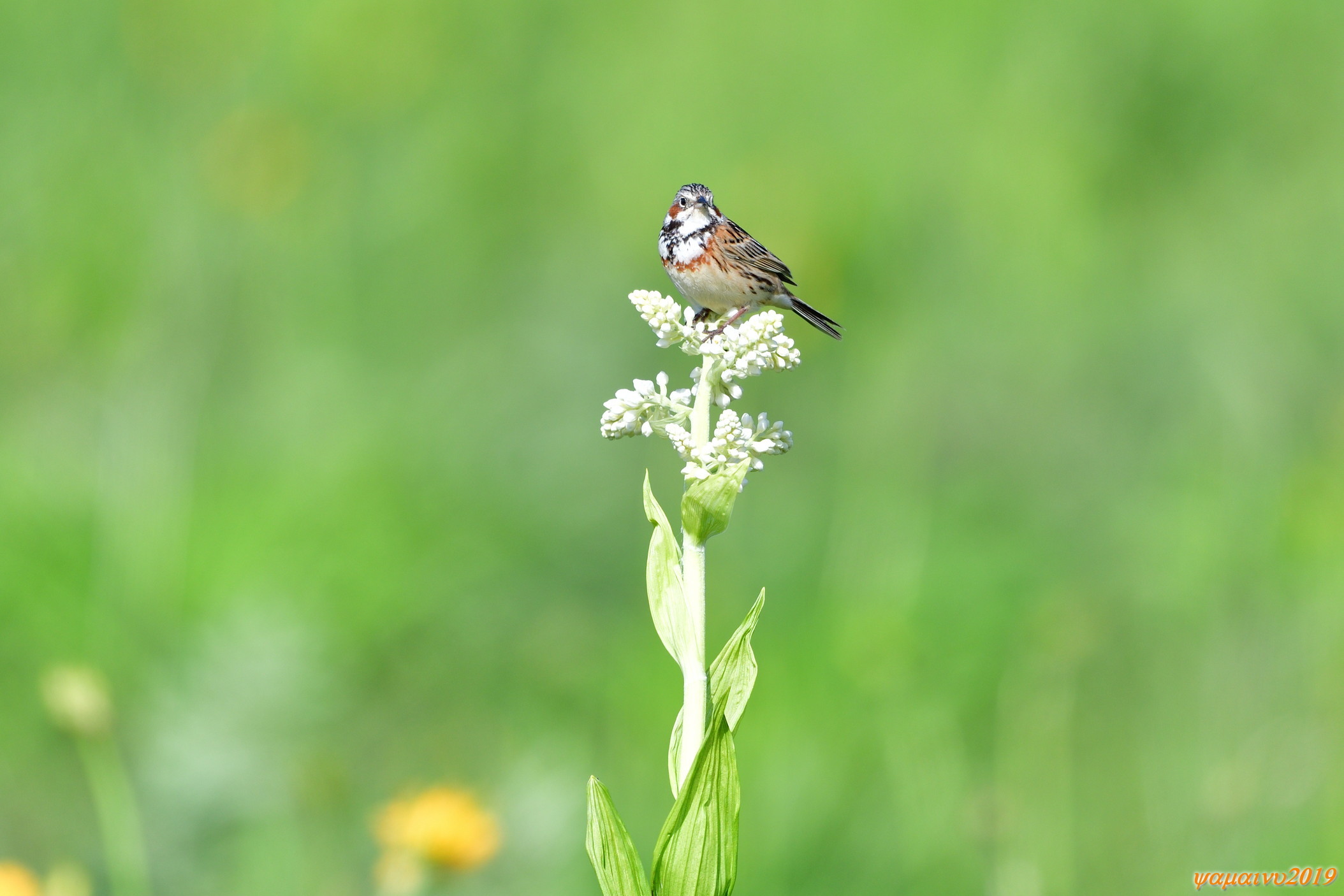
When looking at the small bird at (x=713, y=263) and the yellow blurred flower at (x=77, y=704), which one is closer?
the small bird at (x=713, y=263)

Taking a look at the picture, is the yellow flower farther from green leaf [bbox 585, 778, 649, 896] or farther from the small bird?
the small bird

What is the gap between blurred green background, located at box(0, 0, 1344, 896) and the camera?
14.1 feet

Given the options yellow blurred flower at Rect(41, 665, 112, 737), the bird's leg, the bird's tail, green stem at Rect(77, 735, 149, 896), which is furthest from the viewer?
green stem at Rect(77, 735, 149, 896)

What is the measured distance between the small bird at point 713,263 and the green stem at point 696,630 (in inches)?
21.1

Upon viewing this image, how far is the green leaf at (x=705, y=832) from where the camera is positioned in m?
1.71

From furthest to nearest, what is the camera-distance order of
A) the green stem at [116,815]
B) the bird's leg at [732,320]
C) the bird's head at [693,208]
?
the green stem at [116,815] → the bird's head at [693,208] → the bird's leg at [732,320]

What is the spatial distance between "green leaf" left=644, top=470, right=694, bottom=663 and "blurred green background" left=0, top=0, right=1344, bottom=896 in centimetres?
214

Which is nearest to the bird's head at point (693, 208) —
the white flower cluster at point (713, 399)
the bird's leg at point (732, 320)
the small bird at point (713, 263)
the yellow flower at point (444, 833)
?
the small bird at point (713, 263)

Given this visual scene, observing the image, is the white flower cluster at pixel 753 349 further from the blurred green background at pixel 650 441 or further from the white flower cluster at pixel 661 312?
the blurred green background at pixel 650 441

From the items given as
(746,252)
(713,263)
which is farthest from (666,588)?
(746,252)

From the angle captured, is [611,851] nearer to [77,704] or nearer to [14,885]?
[14,885]

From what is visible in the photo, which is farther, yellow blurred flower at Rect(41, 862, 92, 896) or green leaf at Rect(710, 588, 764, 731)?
yellow blurred flower at Rect(41, 862, 92, 896)

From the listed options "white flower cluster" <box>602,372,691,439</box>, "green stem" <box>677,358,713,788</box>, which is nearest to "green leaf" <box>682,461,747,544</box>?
"green stem" <box>677,358,713,788</box>

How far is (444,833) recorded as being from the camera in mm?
2939
